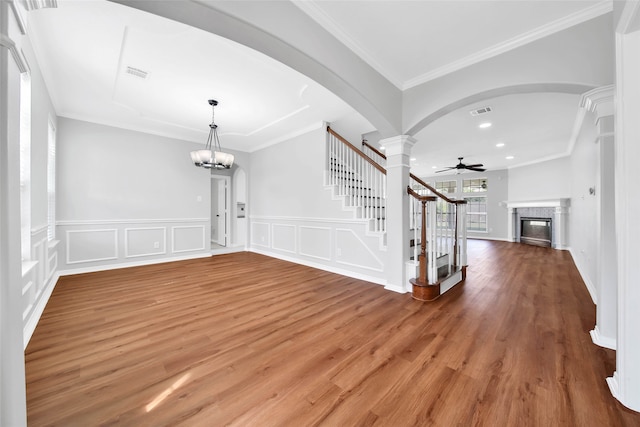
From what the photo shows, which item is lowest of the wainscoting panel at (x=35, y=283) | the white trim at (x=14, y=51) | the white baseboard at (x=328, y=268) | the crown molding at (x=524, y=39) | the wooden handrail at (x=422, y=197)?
the white baseboard at (x=328, y=268)

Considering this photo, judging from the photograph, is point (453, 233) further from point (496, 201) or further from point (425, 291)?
point (496, 201)

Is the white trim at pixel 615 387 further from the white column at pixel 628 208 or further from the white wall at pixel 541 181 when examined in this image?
the white wall at pixel 541 181

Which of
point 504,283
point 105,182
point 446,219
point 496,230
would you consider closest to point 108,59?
point 105,182

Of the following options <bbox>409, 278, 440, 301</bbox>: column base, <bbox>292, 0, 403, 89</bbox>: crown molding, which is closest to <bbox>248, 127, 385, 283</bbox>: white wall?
<bbox>409, 278, 440, 301</bbox>: column base

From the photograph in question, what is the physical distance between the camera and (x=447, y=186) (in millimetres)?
10289

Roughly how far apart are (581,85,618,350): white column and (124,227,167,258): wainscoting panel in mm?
6471

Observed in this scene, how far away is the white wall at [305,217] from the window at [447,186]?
25.6 ft

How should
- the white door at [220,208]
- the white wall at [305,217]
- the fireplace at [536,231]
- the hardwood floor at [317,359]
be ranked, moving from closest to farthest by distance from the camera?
the hardwood floor at [317,359] → the white wall at [305,217] → the white door at [220,208] → the fireplace at [536,231]

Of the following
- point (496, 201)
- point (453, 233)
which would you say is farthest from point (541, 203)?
point (453, 233)


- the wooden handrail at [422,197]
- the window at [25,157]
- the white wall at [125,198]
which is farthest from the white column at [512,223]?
the window at [25,157]

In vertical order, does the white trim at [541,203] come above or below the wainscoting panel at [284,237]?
above

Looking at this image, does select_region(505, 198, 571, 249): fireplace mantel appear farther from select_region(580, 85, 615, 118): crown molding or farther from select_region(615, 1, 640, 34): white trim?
select_region(615, 1, 640, 34): white trim

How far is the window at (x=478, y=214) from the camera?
30.8ft

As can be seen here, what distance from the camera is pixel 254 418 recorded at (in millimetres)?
1282
